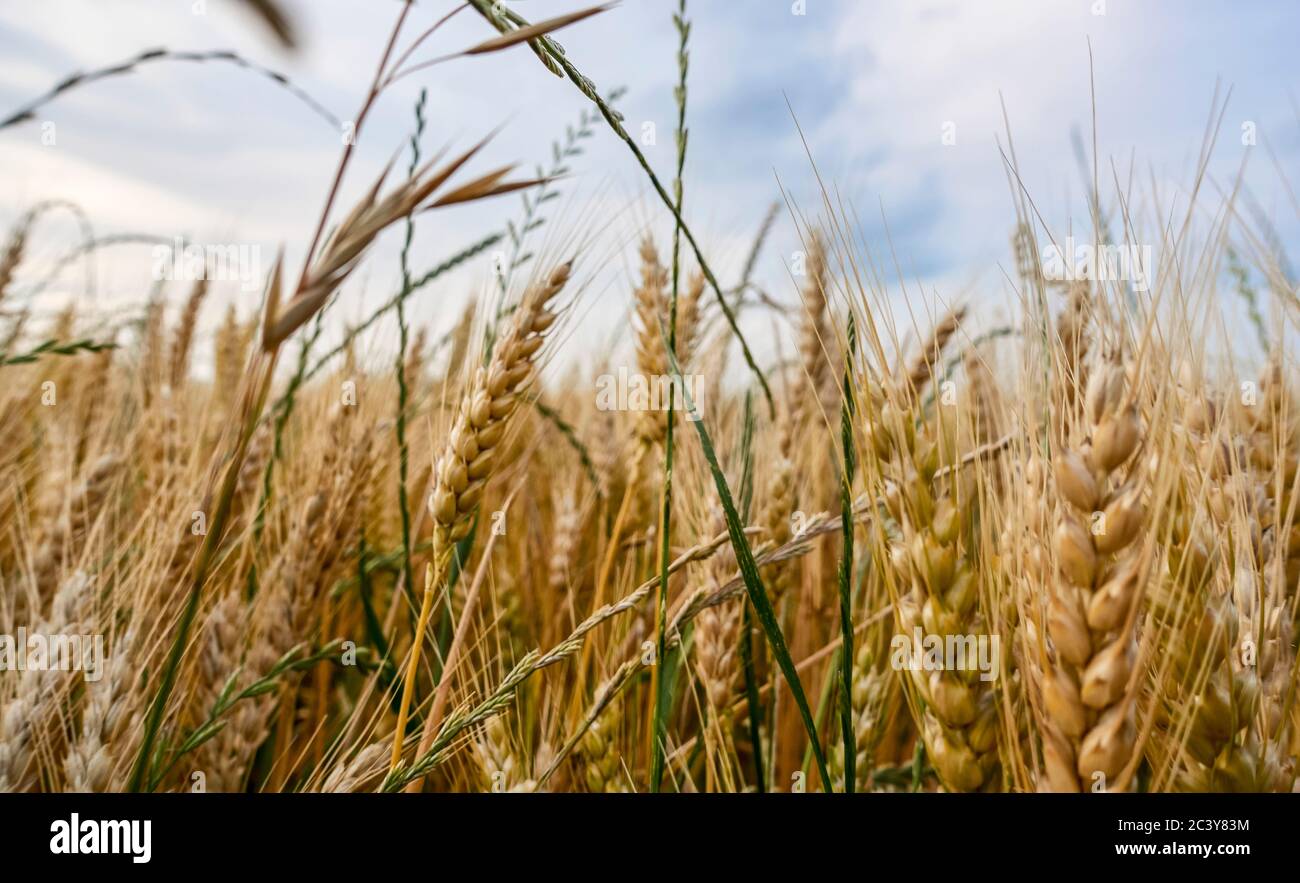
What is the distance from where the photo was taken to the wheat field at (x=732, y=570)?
596 mm

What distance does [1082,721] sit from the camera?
1.87ft

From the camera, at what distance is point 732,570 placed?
1142 millimetres

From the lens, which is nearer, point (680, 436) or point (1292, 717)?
point (1292, 717)

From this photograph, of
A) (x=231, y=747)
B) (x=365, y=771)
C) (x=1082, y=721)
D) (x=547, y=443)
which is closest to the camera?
(x=1082, y=721)

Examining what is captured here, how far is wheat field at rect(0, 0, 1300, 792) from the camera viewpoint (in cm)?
60

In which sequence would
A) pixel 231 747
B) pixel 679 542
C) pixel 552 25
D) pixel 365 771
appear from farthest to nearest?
pixel 679 542 < pixel 231 747 < pixel 365 771 < pixel 552 25

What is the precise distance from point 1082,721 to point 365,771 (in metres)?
0.78
